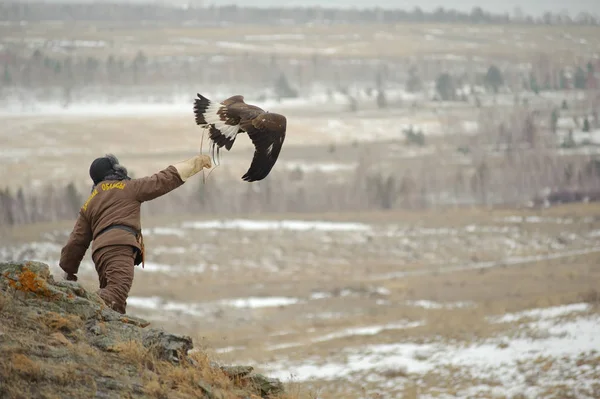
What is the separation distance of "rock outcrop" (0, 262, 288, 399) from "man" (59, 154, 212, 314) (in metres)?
0.27

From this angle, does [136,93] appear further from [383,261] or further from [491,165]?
[383,261]

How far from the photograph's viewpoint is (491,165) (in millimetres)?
130750

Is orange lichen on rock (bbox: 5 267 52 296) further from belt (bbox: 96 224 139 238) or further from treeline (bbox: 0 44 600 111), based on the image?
treeline (bbox: 0 44 600 111)

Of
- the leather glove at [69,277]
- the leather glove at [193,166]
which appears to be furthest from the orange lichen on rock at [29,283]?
the leather glove at [193,166]

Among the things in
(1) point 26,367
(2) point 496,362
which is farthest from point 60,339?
(2) point 496,362

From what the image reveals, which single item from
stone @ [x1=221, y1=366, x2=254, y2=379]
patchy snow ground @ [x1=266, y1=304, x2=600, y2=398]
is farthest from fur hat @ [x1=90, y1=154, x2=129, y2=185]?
patchy snow ground @ [x1=266, y1=304, x2=600, y2=398]

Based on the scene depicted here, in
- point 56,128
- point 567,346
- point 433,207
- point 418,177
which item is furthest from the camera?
point 56,128

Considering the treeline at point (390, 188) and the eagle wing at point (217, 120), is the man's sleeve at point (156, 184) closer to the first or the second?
the eagle wing at point (217, 120)

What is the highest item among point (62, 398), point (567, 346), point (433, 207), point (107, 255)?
point (107, 255)

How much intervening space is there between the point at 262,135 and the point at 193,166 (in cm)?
87

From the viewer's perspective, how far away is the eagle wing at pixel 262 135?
972 cm

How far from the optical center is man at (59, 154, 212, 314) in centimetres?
920

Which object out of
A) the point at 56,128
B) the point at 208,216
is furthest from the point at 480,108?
the point at 208,216

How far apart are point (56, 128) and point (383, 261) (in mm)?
68544
